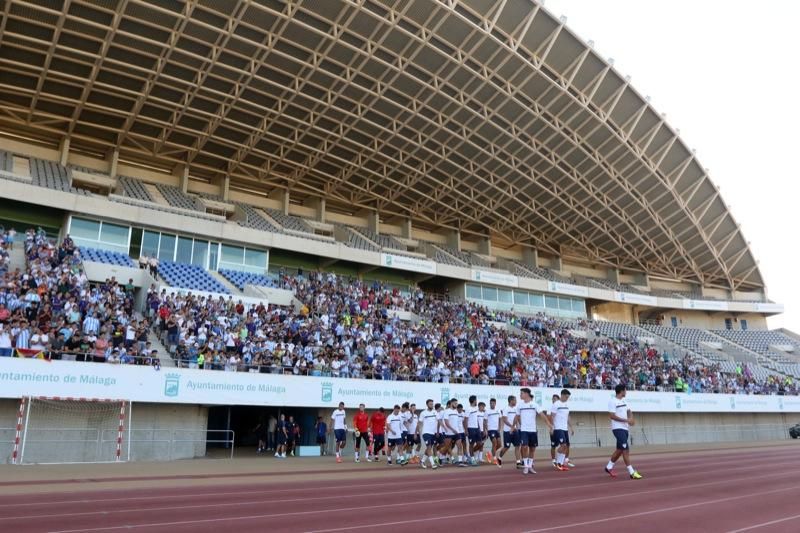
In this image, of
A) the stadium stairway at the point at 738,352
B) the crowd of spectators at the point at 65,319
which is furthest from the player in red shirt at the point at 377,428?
the stadium stairway at the point at 738,352

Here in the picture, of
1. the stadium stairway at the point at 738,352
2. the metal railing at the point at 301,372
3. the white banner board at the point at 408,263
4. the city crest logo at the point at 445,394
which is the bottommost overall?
the city crest logo at the point at 445,394

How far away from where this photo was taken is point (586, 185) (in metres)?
43.4

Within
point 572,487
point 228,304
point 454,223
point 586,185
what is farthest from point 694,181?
point 572,487

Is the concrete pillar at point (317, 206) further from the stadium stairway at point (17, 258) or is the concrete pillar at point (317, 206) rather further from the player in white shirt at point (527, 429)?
the player in white shirt at point (527, 429)

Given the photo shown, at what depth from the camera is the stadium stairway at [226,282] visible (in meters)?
30.3

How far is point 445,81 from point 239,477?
25.1 m

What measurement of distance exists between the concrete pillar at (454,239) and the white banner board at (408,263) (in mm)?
6853

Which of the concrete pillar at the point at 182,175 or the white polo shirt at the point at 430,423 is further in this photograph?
the concrete pillar at the point at 182,175

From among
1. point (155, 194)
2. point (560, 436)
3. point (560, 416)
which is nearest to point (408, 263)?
point (155, 194)

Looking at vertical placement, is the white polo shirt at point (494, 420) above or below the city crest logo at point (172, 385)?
below

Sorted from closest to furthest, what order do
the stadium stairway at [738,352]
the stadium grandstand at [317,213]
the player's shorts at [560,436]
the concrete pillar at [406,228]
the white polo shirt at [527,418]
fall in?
the white polo shirt at [527,418], the player's shorts at [560,436], the stadium grandstand at [317,213], the concrete pillar at [406,228], the stadium stairway at [738,352]

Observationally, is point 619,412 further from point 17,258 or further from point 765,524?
point 17,258

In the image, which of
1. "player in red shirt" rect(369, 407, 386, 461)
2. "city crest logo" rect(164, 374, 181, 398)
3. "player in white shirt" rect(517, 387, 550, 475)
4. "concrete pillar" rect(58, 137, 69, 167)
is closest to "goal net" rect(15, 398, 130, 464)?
"city crest logo" rect(164, 374, 181, 398)

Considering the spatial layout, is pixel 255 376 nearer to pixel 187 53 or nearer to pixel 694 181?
pixel 187 53
